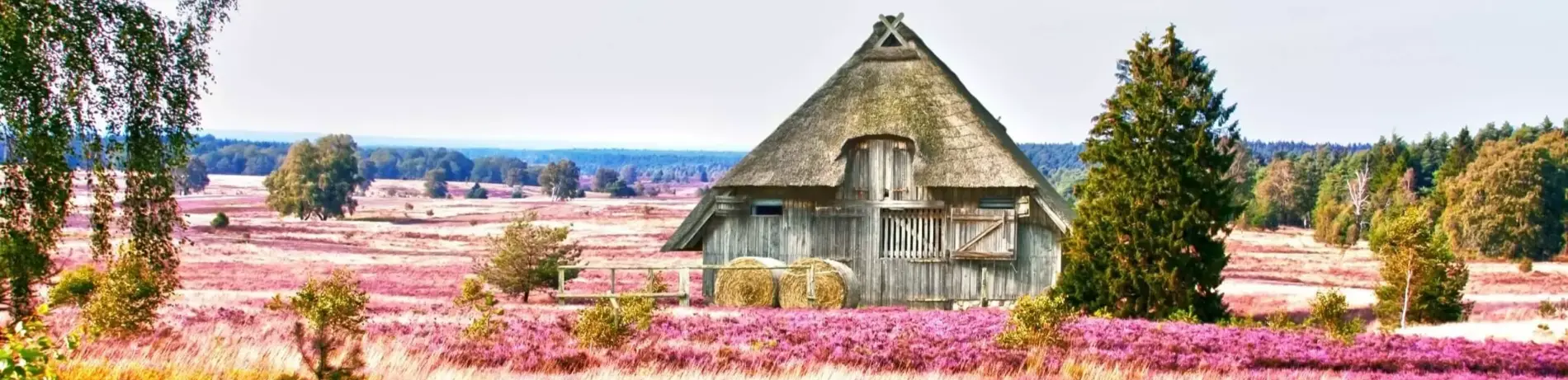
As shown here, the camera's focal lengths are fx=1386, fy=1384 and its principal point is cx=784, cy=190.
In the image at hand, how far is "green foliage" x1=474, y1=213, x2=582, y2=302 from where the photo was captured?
1390 inches

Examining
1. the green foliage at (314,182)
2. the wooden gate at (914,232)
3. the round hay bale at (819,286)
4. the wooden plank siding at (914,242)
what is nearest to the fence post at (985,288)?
the wooden plank siding at (914,242)

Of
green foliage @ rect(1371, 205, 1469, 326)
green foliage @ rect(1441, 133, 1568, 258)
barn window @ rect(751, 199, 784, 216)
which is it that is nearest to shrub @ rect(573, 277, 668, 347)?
barn window @ rect(751, 199, 784, 216)

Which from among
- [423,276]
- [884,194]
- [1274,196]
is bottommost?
[423,276]

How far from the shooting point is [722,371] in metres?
16.9

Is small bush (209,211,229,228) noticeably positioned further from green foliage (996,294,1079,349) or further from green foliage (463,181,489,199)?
green foliage (463,181,489,199)

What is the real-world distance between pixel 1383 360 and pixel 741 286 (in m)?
14.8

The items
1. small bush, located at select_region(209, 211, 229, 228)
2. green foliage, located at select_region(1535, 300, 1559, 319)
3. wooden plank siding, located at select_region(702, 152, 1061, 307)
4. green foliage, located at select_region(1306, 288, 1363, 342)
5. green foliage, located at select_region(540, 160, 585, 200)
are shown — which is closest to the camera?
green foliage, located at select_region(1306, 288, 1363, 342)

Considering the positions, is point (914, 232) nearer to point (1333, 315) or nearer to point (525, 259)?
point (525, 259)

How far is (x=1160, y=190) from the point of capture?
26.9 metres

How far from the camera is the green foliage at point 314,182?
10231cm

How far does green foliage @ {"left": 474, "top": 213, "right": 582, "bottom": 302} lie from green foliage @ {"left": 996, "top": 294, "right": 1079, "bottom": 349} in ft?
56.9

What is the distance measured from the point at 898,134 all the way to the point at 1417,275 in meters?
11.8

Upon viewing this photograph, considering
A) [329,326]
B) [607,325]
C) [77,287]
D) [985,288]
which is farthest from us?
[985,288]

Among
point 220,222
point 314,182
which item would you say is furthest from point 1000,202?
point 314,182
